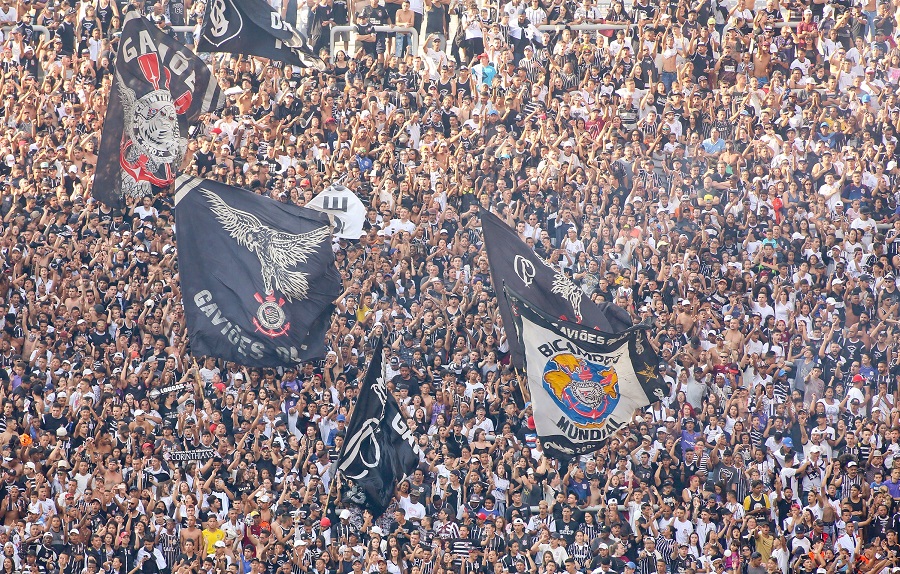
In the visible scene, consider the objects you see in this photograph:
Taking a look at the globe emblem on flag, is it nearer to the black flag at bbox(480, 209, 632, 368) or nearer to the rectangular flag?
the rectangular flag

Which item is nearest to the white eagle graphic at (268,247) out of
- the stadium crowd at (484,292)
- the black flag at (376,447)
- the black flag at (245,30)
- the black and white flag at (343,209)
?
the stadium crowd at (484,292)

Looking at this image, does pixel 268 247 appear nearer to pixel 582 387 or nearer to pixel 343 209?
pixel 343 209

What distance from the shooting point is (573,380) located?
22.0 meters

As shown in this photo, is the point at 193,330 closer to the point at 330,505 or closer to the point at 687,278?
the point at 330,505

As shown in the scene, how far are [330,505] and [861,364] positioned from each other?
7092mm

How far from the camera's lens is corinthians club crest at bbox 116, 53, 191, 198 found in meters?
24.2

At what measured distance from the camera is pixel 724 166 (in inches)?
1077

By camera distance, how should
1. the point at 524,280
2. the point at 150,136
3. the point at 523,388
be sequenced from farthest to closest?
the point at 150,136
the point at 523,388
the point at 524,280

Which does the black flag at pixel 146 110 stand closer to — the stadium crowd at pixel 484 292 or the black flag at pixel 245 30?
the stadium crowd at pixel 484 292

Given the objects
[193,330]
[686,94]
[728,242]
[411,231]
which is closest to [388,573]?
[193,330]

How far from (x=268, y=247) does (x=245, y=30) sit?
15.9ft

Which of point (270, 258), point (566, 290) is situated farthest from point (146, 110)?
point (566, 290)

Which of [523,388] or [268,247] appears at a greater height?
[268,247]

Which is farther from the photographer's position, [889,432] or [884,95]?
[884,95]
